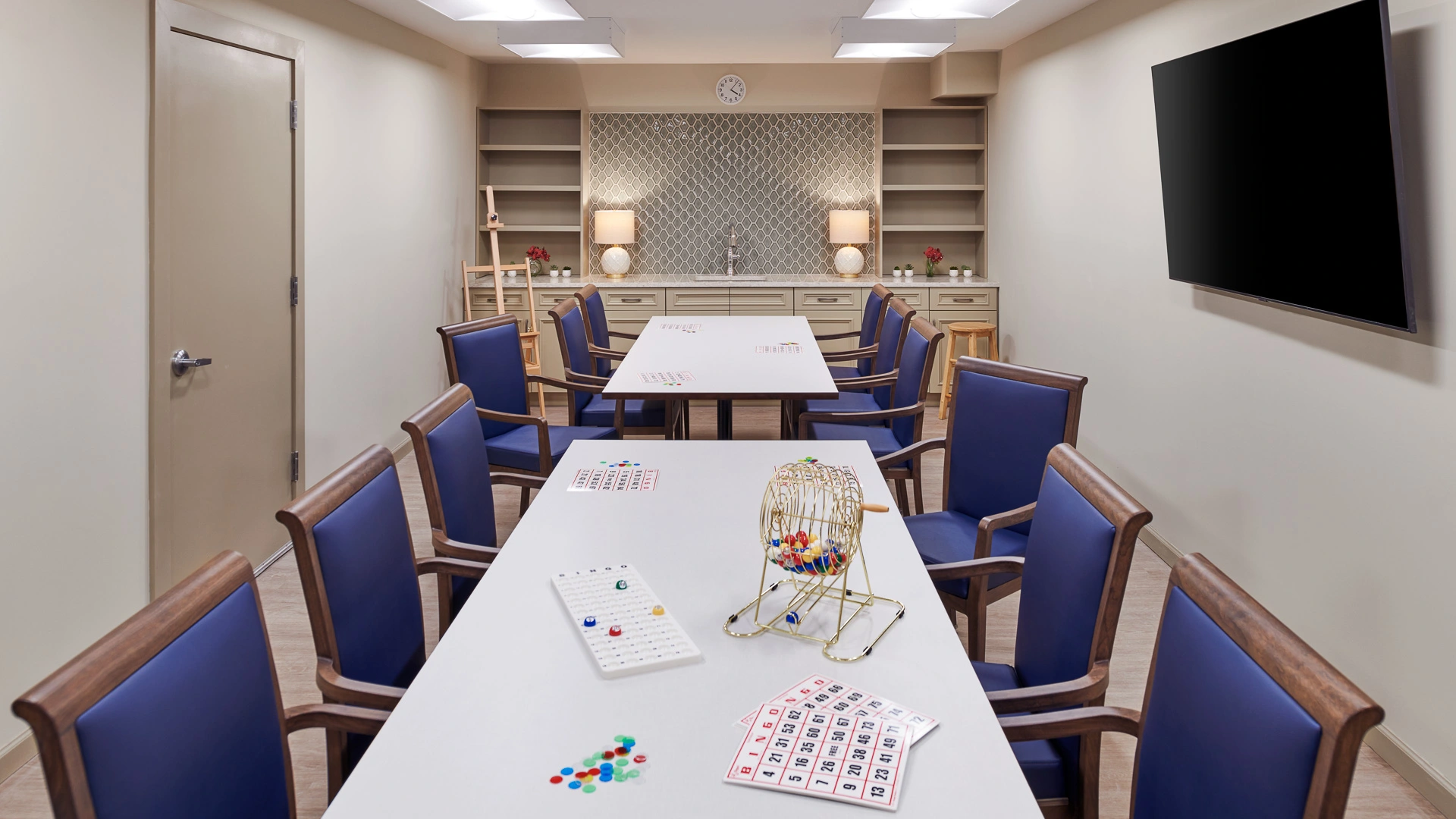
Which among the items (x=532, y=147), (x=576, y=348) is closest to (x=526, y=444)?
(x=576, y=348)

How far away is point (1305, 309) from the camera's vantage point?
3268 mm

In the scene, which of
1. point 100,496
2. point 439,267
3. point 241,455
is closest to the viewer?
point 100,496

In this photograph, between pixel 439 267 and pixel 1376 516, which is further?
pixel 439 267

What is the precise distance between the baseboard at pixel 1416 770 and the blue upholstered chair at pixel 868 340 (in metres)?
2.81

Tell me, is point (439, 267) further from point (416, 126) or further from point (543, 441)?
point (543, 441)

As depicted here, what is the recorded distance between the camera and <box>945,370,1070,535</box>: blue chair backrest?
2.95 metres

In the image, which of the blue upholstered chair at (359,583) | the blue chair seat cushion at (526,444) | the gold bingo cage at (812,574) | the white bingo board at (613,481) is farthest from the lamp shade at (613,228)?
the gold bingo cage at (812,574)

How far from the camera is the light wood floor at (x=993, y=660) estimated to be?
8.50 feet

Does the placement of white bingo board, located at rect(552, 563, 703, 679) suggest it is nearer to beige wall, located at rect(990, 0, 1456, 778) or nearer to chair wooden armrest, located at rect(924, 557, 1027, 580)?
chair wooden armrest, located at rect(924, 557, 1027, 580)

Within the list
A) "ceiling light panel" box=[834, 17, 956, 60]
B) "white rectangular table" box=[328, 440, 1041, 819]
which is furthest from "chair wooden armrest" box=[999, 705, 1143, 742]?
"ceiling light panel" box=[834, 17, 956, 60]

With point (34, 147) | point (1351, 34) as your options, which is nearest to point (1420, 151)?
point (1351, 34)

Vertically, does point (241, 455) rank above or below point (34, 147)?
below

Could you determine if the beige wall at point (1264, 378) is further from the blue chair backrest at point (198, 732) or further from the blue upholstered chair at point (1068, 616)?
the blue chair backrest at point (198, 732)

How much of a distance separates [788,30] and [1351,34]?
156 inches
